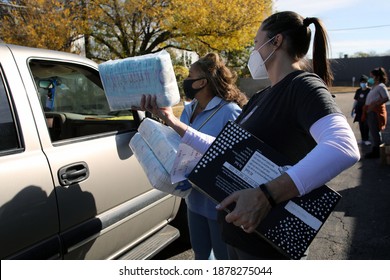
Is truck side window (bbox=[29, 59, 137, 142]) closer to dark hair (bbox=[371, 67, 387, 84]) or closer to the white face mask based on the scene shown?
the white face mask

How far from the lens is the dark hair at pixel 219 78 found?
2547 mm

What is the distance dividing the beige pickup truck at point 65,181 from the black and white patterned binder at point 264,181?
1057 millimetres

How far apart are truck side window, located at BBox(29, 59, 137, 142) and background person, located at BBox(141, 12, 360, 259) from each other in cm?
155

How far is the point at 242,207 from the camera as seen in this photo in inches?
52.5

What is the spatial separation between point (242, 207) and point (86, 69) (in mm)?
2053

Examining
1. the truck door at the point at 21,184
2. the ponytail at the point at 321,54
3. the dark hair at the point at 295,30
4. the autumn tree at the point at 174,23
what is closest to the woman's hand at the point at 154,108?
the truck door at the point at 21,184

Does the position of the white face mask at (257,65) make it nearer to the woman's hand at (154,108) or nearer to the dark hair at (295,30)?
the dark hair at (295,30)

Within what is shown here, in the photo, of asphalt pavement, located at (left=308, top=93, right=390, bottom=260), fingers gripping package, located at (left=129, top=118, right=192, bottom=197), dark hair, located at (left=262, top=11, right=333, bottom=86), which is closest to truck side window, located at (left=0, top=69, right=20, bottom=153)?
fingers gripping package, located at (left=129, top=118, right=192, bottom=197)

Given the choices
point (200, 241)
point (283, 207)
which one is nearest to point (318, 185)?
point (283, 207)

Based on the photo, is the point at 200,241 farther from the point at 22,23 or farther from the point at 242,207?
the point at 22,23

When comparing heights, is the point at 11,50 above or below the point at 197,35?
above
